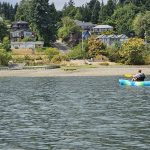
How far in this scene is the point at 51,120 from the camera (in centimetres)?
3269

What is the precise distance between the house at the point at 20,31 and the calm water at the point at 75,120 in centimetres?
10264

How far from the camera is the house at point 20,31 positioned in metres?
154

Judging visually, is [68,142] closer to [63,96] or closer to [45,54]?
[63,96]

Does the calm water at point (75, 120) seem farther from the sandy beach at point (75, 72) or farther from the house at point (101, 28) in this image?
the house at point (101, 28)

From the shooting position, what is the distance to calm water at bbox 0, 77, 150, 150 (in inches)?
976

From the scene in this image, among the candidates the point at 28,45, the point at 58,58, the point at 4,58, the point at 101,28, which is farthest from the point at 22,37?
the point at 4,58

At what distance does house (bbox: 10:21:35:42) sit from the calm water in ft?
337

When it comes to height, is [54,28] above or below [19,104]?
above

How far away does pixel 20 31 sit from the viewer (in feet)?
520

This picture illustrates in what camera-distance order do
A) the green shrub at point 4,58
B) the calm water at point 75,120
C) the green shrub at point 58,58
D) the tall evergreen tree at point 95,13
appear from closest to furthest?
1. the calm water at point 75,120
2. the green shrub at point 4,58
3. the green shrub at point 58,58
4. the tall evergreen tree at point 95,13

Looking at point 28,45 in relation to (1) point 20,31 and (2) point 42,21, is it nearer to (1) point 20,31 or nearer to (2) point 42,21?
(2) point 42,21

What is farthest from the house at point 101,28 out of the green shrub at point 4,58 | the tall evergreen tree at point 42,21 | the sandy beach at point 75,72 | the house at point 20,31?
the sandy beach at point 75,72

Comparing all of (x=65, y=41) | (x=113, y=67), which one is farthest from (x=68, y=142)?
(x=65, y=41)

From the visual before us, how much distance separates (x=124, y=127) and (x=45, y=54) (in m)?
86.3
